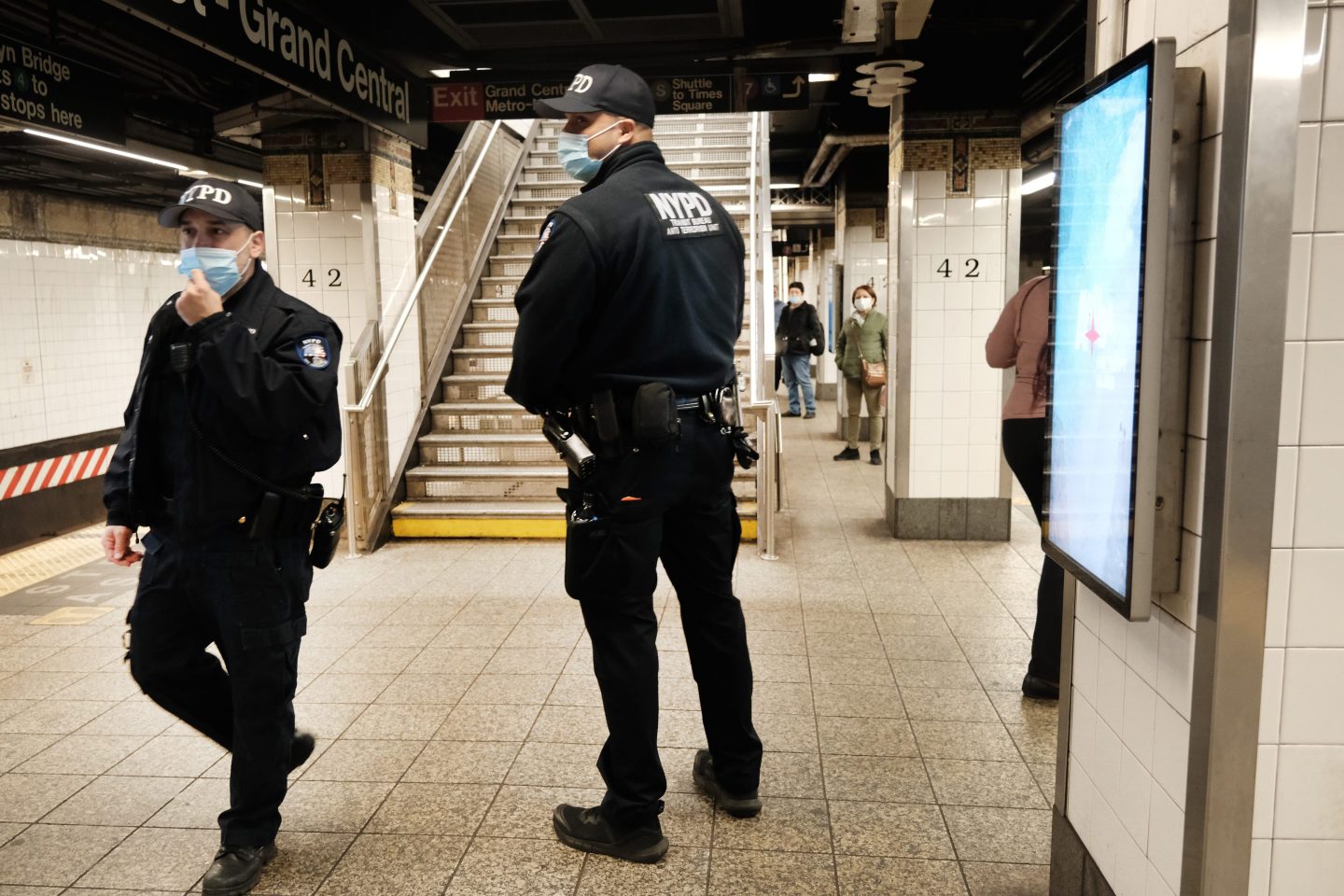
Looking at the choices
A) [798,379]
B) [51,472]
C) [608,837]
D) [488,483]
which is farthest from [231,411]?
[798,379]

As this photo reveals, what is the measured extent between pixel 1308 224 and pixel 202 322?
215 cm

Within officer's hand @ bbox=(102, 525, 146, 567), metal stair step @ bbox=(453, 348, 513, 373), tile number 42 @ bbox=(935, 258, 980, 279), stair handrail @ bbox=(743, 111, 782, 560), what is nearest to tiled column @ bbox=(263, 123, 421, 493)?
metal stair step @ bbox=(453, 348, 513, 373)

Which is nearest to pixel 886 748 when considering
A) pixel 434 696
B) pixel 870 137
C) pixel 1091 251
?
pixel 434 696

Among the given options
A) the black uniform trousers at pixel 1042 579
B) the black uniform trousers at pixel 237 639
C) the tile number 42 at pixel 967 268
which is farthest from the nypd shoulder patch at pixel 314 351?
the tile number 42 at pixel 967 268

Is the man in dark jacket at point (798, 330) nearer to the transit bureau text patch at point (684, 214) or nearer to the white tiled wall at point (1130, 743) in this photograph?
the transit bureau text patch at point (684, 214)

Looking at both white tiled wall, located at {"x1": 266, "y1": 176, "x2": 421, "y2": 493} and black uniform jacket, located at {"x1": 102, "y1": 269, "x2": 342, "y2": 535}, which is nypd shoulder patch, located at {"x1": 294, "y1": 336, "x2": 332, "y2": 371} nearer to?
black uniform jacket, located at {"x1": 102, "y1": 269, "x2": 342, "y2": 535}

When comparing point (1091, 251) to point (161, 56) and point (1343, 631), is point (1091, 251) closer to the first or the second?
point (1343, 631)

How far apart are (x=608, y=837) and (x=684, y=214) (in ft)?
5.20

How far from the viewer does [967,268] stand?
6.36 metres

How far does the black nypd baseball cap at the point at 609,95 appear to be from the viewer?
2.58m

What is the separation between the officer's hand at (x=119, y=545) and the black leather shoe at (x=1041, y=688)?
114 inches

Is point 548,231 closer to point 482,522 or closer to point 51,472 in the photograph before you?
point 482,522

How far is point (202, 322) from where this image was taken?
2.31 m

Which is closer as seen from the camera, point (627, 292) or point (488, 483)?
point (627, 292)
